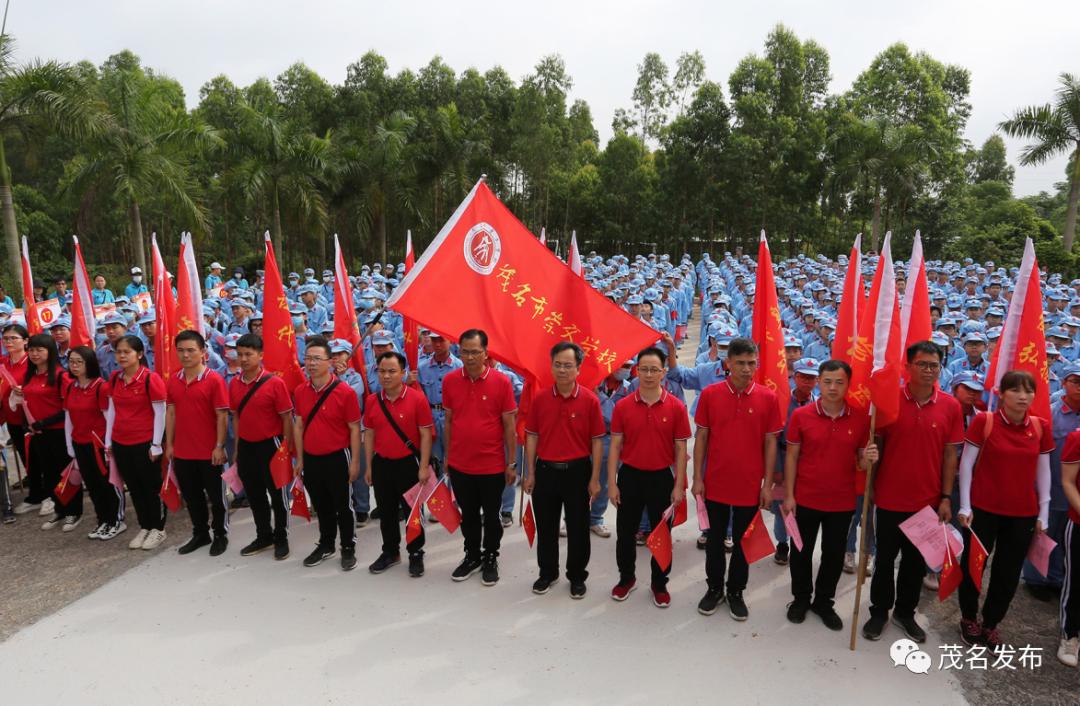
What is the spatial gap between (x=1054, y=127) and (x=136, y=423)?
27.5 meters

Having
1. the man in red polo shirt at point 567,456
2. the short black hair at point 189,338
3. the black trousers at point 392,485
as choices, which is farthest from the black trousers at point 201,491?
the man in red polo shirt at point 567,456

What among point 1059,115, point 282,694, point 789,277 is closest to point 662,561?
point 282,694

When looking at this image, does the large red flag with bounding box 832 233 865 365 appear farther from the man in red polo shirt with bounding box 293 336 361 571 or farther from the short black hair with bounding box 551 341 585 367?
the man in red polo shirt with bounding box 293 336 361 571

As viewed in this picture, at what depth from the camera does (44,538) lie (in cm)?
572

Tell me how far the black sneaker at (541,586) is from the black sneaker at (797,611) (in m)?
1.56

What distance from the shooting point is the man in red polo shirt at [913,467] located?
12.8ft

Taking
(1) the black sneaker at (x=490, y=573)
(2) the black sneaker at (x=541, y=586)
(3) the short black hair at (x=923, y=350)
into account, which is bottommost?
(2) the black sneaker at (x=541, y=586)

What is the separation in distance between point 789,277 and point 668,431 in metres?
15.0

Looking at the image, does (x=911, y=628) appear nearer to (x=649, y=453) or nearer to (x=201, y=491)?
(x=649, y=453)

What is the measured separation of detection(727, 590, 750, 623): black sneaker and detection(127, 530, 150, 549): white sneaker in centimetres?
450

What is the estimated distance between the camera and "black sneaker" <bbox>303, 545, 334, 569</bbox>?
→ 5.08 m

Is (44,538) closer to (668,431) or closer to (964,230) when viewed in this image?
(668,431)

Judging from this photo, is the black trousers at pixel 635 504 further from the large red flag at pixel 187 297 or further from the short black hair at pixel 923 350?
the large red flag at pixel 187 297

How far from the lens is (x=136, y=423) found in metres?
5.25
